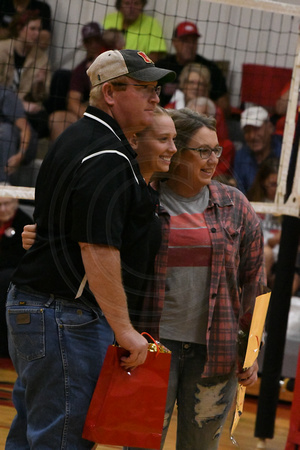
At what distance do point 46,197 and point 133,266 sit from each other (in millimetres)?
349

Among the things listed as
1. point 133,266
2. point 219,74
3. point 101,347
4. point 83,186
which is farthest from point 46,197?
point 219,74

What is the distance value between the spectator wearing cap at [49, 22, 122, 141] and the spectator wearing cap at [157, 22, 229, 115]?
0.61 metres

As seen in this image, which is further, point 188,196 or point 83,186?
point 188,196

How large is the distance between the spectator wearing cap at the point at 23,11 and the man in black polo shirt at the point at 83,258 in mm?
4198

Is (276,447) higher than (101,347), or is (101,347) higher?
(101,347)

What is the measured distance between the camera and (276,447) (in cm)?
468

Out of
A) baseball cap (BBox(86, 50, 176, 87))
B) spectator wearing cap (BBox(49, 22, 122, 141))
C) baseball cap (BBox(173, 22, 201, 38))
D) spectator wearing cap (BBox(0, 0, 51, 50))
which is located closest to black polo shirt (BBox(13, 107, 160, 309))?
baseball cap (BBox(86, 50, 176, 87))

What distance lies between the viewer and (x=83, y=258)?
85.0 inches

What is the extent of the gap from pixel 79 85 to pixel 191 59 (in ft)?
3.38

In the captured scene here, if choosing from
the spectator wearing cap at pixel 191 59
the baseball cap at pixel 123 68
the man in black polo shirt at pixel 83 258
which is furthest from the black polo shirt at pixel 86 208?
the spectator wearing cap at pixel 191 59

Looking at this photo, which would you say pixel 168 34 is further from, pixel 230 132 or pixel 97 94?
pixel 97 94

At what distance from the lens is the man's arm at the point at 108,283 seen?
214cm

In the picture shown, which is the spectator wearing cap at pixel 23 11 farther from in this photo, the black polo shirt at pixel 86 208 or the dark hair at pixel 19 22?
the black polo shirt at pixel 86 208

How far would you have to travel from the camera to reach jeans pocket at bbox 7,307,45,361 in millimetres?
2230
